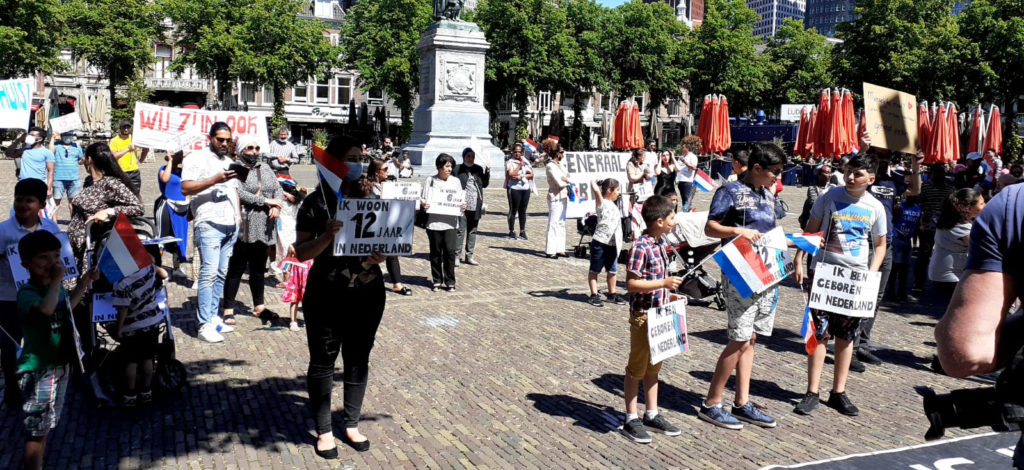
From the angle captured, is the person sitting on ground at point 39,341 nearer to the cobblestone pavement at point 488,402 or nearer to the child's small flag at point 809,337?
the cobblestone pavement at point 488,402

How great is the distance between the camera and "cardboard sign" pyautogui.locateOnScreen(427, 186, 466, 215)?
1046cm

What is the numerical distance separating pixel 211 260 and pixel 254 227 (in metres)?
0.57

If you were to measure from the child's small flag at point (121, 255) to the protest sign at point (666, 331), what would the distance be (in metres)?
3.31

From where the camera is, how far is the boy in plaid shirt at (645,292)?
17.3ft

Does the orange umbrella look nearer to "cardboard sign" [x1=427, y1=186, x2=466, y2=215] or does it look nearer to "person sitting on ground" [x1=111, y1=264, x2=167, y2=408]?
"cardboard sign" [x1=427, y1=186, x2=466, y2=215]

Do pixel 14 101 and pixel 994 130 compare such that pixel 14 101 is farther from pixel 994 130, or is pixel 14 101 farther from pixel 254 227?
pixel 994 130

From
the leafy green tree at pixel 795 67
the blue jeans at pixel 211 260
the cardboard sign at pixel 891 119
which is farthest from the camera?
the leafy green tree at pixel 795 67

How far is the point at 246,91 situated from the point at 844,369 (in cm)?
6734

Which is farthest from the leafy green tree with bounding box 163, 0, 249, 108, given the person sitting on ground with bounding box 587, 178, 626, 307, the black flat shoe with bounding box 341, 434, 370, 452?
the black flat shoe with bounding box 341, 434, 370, 452

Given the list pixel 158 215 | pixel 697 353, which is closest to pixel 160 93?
pixel 158 215

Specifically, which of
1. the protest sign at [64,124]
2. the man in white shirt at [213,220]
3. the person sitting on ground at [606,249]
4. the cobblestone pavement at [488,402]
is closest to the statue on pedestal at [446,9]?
the protest sign at [64,124]

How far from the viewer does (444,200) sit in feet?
34.5

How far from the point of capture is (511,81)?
2094 inches

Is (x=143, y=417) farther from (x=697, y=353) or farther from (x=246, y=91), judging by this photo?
(x=246, y=91)
